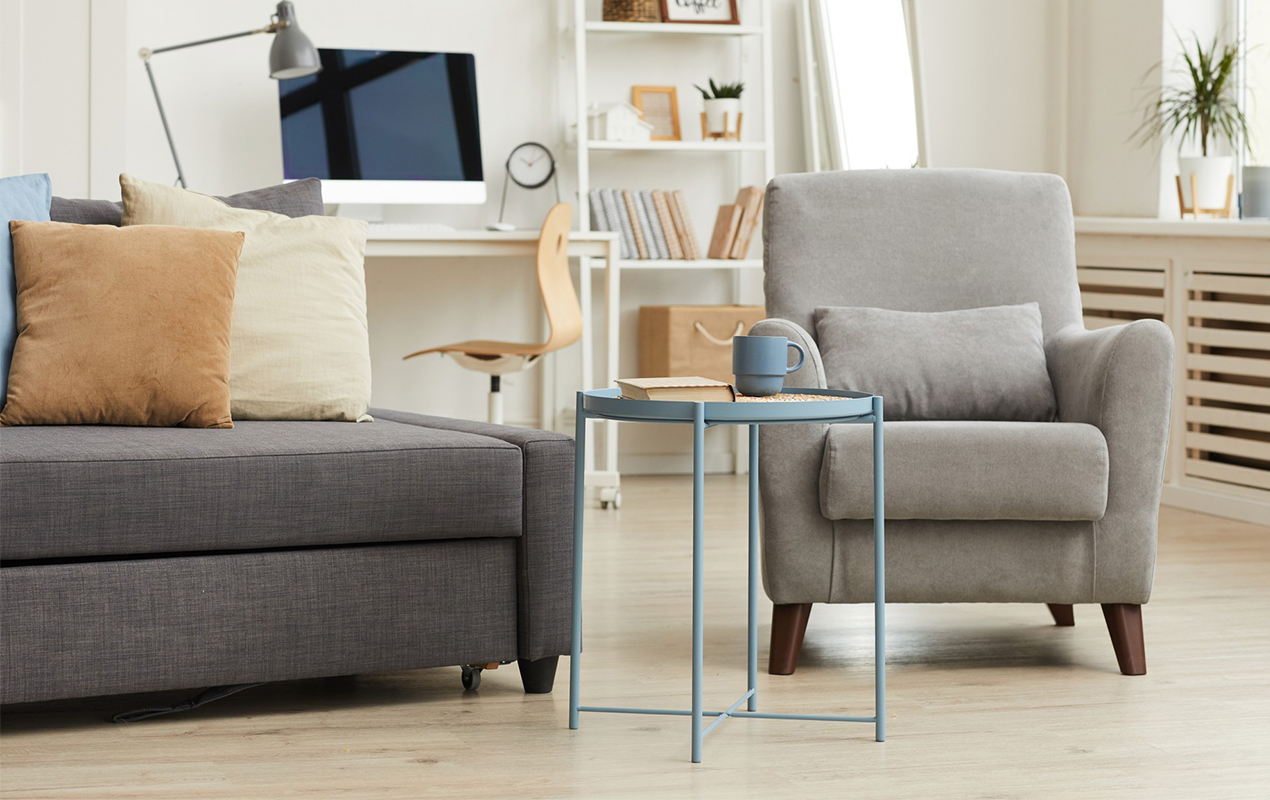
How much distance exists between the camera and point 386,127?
4.61 metres

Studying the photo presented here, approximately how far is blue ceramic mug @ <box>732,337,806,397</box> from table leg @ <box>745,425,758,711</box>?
16cm

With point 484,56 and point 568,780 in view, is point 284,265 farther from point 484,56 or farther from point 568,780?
point 484,56

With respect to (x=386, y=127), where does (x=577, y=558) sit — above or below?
below

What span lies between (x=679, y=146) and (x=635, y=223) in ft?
0.98

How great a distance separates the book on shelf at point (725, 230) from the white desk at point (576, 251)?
0.57m

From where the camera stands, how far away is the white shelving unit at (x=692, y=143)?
15.6ft

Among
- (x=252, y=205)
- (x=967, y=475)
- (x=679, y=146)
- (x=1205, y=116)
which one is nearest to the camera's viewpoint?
(x=967, y=475)

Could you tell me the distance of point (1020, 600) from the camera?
241cm

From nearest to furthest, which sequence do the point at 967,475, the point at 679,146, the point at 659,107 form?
the point at 967,475, the point at 679,146, the point at 659,107

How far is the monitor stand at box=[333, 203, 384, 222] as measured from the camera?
184 inches

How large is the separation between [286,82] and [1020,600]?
10.1 feet

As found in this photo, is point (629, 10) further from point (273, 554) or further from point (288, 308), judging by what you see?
point (273, 554)

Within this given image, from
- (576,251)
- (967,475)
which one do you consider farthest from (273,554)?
(576,251)

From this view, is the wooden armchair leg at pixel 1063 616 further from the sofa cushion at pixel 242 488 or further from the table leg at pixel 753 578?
the sofa cushion at pixel 242 488
